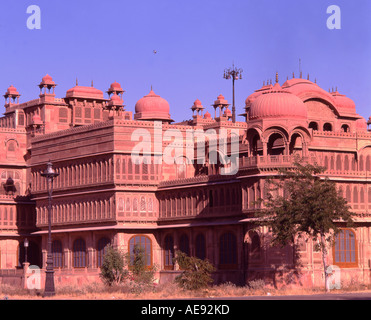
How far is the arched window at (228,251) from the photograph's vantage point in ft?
268

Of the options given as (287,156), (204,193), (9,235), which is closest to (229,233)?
(204,193)

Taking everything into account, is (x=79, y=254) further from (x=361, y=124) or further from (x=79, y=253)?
(x=361, y=124)

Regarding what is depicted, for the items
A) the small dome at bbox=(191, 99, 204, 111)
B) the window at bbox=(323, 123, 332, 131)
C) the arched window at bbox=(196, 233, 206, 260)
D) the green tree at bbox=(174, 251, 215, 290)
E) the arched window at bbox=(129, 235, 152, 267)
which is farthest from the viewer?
the small dome at bbox=(191, 99, 204, 111)

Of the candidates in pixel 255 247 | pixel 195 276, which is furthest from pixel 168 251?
pixel 195 276

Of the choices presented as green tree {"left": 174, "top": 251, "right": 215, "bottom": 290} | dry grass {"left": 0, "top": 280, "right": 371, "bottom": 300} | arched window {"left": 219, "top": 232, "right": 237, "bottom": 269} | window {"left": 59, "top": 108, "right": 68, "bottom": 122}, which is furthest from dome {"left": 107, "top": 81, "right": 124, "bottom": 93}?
green tree {"left": 174, "top": 251, "right": 215, "bottom": 290}

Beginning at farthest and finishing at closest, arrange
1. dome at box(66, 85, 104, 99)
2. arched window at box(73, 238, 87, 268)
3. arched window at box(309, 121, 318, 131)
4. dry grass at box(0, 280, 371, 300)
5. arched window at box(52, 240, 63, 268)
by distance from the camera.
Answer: dome at box(66, 85, 104, 99)
arched window at box(52, 240, 63, 268)
arched window at box(73, 238, 87, 268)
arched window at box(309, 121, 318, 131)
dry grass at box(0, 280, 371, 300)

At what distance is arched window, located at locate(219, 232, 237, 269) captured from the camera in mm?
81819

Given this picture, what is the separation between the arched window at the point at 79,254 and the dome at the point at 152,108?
13072 mm

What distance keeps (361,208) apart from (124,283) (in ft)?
59.3

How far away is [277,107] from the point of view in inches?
3014

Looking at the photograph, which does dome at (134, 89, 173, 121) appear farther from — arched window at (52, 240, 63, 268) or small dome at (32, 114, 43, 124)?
arched window at (52, 240, 63, 268)

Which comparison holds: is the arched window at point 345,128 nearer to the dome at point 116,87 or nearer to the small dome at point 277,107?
the small dome at point 277,107

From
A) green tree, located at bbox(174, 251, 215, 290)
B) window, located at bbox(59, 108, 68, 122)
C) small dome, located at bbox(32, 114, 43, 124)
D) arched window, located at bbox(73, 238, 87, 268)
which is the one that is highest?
window, located at bbox(59, 108, 68, 122)

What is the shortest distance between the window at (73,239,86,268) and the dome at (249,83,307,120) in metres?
23.1
